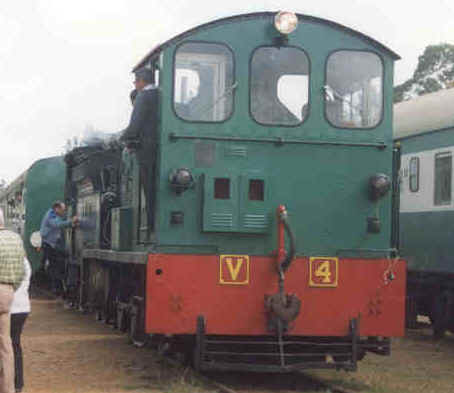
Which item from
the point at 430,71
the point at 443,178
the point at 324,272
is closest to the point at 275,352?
the point at 324,272

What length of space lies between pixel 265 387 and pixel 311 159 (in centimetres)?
228

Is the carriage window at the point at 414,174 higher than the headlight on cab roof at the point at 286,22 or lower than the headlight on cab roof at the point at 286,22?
lower

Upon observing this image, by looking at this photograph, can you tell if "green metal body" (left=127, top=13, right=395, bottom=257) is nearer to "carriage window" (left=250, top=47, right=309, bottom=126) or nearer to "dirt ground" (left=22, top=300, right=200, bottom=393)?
"carriage window" (left=250, top=47, right=309, bottom=126)

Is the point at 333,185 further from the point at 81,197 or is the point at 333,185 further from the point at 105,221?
the point at 81,197

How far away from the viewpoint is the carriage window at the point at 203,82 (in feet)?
31.9

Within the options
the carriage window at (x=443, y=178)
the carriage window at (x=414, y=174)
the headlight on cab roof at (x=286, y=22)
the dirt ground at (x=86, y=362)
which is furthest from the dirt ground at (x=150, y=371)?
the headlight on cab roof at (x=286, y=22)

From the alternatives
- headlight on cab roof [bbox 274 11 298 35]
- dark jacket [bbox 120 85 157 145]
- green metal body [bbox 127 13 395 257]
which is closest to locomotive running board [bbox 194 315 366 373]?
green metal body [bbox 127 13 395 257]

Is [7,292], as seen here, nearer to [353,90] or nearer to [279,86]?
[279,86]

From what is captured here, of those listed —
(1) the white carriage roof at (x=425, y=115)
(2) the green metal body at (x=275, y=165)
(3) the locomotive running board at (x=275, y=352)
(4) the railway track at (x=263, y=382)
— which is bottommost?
(4) the railway track at (x=263, y=382)

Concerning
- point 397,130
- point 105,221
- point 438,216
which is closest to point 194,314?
point 105,221

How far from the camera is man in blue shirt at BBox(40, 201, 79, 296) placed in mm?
19125

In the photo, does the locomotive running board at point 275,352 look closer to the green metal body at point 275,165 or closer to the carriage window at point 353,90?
the green metal body at point 275,165

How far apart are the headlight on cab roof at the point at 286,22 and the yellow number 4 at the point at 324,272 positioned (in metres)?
2.25

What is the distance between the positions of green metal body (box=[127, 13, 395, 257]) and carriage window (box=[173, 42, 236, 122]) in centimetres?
7
